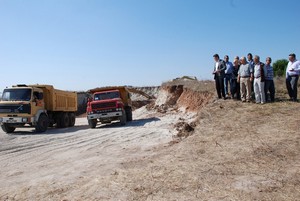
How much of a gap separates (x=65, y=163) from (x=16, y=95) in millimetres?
9938

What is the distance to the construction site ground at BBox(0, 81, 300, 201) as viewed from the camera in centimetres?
568

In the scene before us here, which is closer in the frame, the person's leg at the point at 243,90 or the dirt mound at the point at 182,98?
the person's leg at the point at 243,90

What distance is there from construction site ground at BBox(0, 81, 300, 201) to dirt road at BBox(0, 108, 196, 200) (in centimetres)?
2

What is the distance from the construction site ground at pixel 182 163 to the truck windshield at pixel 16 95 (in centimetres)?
466

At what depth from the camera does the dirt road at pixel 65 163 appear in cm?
618

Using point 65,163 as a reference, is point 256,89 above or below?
above

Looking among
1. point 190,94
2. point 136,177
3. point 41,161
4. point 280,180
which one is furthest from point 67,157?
point 190,94

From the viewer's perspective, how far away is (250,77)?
12.6 metres

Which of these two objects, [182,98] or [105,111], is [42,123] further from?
[182,98]

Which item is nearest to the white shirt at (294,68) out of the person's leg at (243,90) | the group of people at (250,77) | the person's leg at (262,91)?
the group of people at (250,77)

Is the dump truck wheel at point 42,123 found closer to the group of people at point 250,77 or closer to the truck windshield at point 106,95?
the truck windshield at point 106,95

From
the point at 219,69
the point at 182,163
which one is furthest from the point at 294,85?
the point at 182,163

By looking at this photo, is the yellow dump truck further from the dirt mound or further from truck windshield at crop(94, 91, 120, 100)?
the dirt mound

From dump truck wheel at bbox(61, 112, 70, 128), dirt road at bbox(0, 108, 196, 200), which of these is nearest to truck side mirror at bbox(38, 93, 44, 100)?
dump truck wheel at bbox(61, 112, 70, 128)
